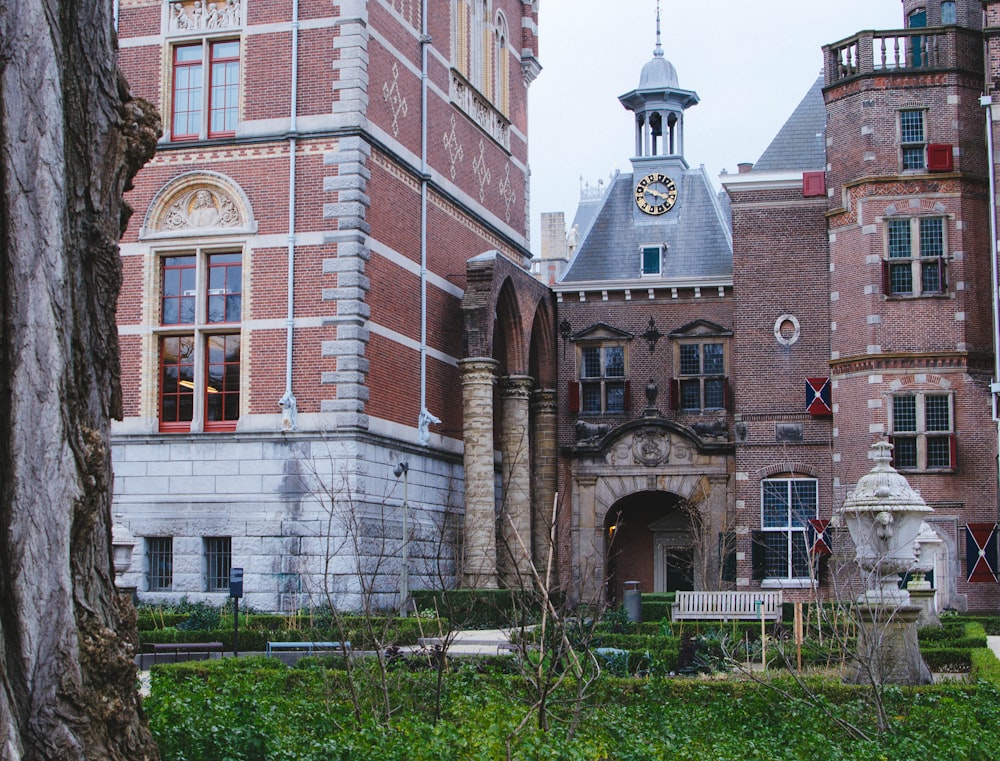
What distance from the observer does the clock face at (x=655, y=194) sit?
3694cm

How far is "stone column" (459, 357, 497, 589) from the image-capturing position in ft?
89.8

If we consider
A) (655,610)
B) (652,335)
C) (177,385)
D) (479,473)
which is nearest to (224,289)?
(177,385)

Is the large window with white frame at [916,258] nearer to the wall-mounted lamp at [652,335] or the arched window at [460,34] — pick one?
the wall-mounted lamp at [652,335]

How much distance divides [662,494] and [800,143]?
31.1ft

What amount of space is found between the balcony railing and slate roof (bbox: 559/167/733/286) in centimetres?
646

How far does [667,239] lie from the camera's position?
36281mm

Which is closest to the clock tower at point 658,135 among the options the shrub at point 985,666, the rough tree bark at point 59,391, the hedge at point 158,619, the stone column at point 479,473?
the stone column at point 479,473

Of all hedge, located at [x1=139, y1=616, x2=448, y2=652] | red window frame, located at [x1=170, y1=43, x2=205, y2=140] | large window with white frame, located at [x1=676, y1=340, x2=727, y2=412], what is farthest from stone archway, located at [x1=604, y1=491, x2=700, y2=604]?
hedge, located at [x1=139, y1=616, x2=448, y2=652]

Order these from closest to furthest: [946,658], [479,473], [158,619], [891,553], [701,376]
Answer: [891,553]
[946,658]
[158,619]
[479,473]
[701,376]

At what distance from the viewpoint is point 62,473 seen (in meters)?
6.25

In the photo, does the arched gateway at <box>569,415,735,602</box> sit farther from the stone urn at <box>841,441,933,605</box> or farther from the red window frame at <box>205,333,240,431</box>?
the stone urn at <box>841,441,933,605</box>

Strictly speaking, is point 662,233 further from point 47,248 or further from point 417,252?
point 47,248

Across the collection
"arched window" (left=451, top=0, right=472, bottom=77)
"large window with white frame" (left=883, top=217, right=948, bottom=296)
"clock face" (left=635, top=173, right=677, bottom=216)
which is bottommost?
"large window with white frame" (left=883, top=217, right=948, bottom=296)

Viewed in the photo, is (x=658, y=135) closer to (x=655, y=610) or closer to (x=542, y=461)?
(x=542, y=461)
